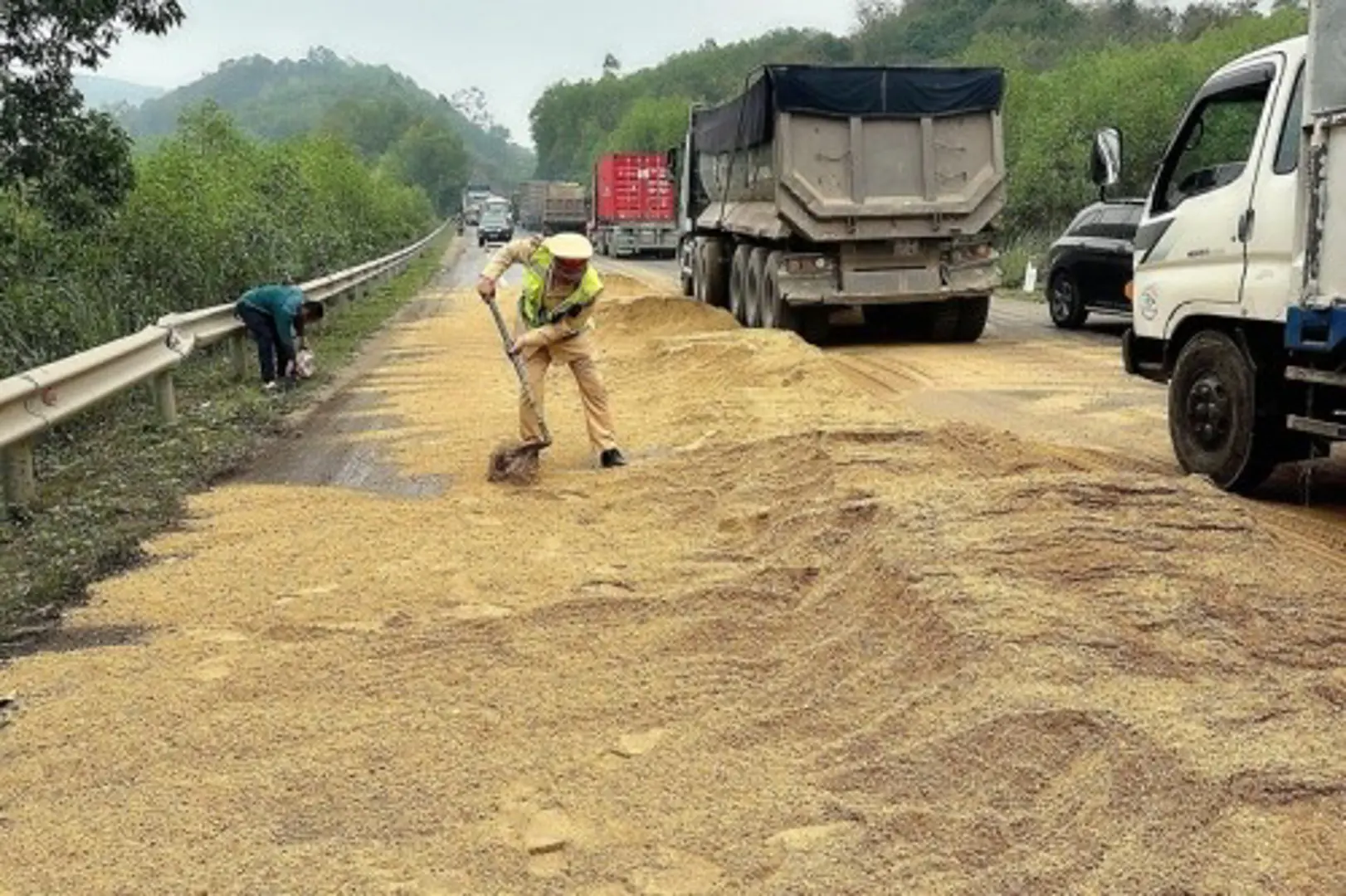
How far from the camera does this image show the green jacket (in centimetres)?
1166

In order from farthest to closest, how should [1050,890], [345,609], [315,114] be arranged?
1. [315,114]
2. [345,609]
3. [1050,890]

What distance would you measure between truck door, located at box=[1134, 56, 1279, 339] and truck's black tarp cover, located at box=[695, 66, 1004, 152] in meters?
6.68

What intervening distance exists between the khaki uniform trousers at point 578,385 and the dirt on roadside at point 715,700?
3.83ft

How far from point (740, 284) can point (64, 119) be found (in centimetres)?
788

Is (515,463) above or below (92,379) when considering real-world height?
below

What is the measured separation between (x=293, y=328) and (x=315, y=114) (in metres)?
190

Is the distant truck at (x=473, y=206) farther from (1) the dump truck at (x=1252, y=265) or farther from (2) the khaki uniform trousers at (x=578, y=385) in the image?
(1) the dump truck at (x=1252, y=265)

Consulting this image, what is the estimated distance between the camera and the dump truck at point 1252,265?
19.1 ft

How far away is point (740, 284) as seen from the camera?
654 inches

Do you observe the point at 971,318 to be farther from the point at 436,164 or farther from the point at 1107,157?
the point at 436,164

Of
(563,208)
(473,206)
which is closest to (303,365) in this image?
(563,208)

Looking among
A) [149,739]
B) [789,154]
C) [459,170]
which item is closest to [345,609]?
[149,739]

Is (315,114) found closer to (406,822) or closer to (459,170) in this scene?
(459,170)

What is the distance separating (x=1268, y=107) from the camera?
6.57 m
